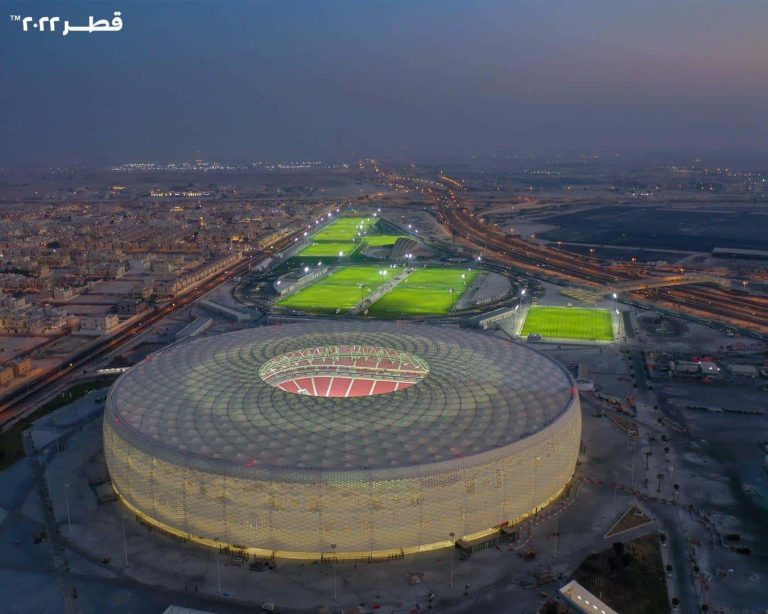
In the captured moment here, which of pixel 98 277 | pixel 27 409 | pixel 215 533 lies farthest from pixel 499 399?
pixel 98 277

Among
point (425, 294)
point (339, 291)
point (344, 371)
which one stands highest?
point (344, 371)

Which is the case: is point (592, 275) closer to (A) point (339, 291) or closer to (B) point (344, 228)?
(A) point (339, 291)

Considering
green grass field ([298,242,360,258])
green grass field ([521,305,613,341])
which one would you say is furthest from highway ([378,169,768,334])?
green grass field ([298,242,360,258])

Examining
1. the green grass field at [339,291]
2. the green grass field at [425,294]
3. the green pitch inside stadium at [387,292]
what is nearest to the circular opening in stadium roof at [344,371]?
the green grass field at [425,294]

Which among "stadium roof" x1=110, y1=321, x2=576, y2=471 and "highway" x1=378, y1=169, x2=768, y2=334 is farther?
"highway" x1=378, y1=169, x2=768, y2=334

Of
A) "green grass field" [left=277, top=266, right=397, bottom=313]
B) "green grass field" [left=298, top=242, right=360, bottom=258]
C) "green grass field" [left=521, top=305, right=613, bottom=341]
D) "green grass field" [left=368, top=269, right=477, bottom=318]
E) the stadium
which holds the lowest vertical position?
"green grass field" [left=298, top=242, right=360, bottom=258]

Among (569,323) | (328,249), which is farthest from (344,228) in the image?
(569,323)

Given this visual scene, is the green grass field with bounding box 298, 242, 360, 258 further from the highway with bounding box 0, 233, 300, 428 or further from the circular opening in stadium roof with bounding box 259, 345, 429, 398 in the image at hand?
the circular opening in stadium roof with bounding box 259, 345, 429, 398
